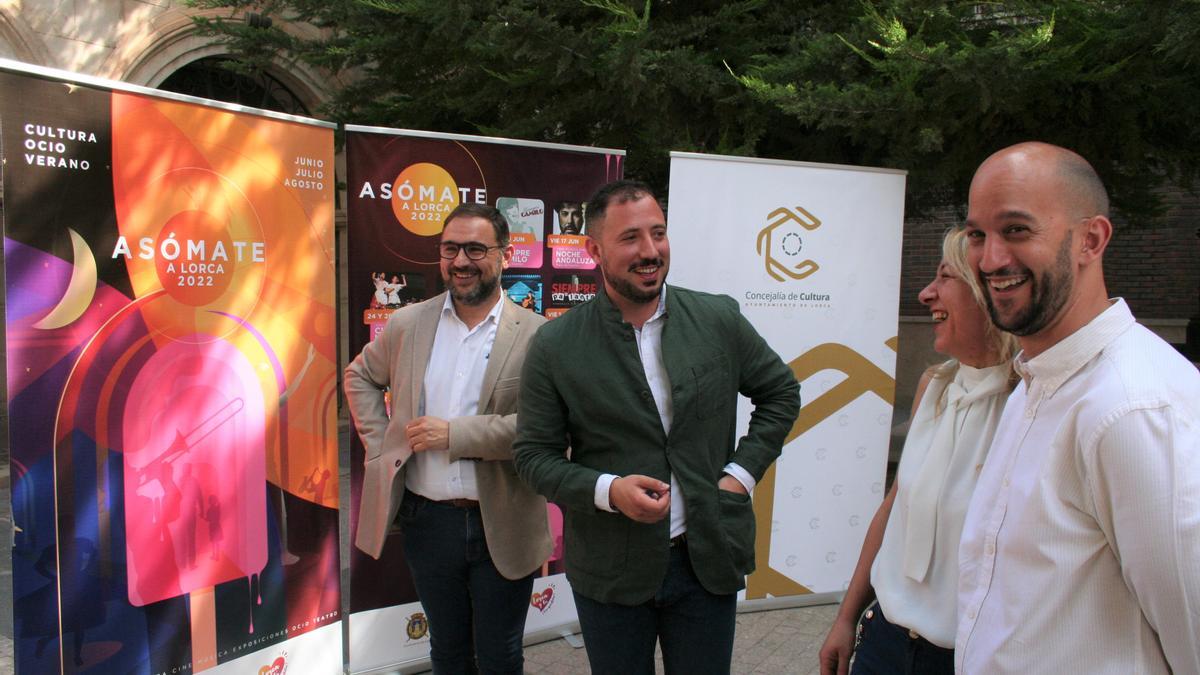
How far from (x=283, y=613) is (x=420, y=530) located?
1.09 metres

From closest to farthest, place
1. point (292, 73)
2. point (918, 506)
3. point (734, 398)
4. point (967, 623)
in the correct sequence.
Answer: point (967, 623) → point (918, 506) → point (734, 398) → point (292, 73)

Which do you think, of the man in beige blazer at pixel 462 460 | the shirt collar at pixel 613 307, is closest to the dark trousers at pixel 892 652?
the shirt collar at pixel 613 307

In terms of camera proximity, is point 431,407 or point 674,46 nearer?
point 431,407

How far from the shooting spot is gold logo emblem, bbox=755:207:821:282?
4.39 m

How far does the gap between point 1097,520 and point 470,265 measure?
2.23 meters

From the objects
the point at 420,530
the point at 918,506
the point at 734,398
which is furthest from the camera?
the point at 420,530

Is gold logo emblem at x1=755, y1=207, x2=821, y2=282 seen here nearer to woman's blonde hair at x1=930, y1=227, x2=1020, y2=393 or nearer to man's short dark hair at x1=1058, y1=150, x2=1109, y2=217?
woman's blonde hair at x1=930, y1=227, x2=1020, y2=393

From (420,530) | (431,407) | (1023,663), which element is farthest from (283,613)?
(1023,663)

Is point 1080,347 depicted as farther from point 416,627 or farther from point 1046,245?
point 416,627

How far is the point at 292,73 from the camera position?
10070mm

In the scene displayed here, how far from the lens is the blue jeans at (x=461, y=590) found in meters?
2.88

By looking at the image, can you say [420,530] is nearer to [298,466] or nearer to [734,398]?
[298,466]

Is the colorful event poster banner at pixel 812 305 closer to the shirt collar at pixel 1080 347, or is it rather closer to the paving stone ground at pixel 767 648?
the paving stone ground at pixel 767 648

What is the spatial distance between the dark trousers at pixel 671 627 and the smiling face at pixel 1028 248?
46.3 inches
